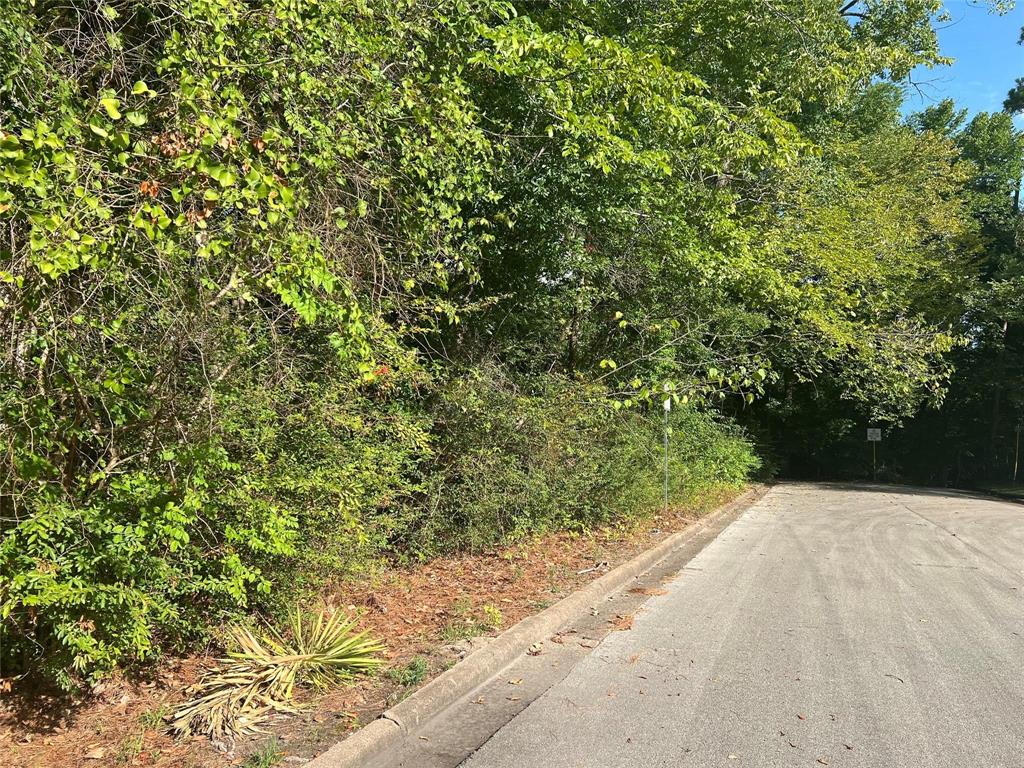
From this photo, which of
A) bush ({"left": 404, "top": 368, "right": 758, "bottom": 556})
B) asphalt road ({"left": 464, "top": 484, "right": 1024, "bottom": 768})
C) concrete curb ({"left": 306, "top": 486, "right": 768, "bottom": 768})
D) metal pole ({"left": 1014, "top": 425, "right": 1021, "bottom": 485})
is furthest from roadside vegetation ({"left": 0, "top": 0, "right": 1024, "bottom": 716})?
metal pole ({"left": 1014, "top": 425, "right": 1021, "bottom": 485})

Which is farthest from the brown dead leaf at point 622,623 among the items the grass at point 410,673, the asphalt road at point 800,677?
the grass at point 410,673

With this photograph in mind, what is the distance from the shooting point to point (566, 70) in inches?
313

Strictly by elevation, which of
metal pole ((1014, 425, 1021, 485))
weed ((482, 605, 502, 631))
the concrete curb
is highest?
metal pole ((1014, 425, 1021, 485))

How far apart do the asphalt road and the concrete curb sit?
510 millimetres

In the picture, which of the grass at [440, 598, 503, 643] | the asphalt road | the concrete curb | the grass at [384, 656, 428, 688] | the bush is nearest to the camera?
the concrete curb

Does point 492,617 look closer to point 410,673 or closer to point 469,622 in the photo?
point 469,622

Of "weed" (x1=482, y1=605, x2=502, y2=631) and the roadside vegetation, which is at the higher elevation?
the roadside vegetation

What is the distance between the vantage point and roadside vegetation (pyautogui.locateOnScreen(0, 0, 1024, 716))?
13.8 ft

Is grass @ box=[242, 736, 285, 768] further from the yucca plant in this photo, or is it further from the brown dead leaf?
the brown dead leaf

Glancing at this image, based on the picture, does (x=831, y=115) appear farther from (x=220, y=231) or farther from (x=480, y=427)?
(x=220, y=231)

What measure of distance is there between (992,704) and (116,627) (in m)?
5.48

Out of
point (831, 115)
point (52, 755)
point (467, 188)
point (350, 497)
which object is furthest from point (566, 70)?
point (831, 115)

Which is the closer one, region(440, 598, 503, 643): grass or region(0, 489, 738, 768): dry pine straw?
region(0, 489, 738, 768): dry pine straw

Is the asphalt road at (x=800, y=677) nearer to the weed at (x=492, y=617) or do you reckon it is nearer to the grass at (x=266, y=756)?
the weed at (x=492, y=617)
